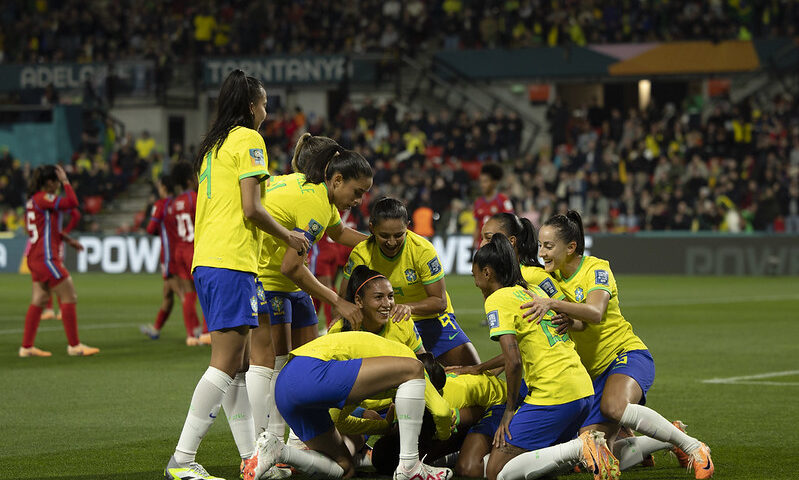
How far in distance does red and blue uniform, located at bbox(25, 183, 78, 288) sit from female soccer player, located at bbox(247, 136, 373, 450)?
5.81 meters

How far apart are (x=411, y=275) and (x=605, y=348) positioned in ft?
4.44

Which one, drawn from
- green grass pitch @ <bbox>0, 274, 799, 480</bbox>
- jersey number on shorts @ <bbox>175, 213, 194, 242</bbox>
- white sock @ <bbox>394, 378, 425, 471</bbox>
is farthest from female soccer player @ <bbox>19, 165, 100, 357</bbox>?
white sock @ <bbox>394, 378, 425, 471</bbox>

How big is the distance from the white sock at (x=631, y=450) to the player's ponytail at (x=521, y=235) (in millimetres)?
1286

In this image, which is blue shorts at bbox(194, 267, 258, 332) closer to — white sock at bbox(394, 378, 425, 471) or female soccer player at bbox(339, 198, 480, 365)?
white sock at bbox(394, 378, 425, 471)

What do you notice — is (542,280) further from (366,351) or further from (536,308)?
(366,351)

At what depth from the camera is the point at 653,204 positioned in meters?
27.7

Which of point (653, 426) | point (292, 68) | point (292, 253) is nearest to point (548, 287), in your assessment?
point (653, 426)

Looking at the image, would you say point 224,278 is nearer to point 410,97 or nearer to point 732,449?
point 732,449

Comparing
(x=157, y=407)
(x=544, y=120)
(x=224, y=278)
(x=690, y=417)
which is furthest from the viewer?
(x=544, y=120)

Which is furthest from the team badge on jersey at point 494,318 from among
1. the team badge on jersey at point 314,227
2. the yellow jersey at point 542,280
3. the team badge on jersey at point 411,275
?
the team badge on jersey at point 411,275

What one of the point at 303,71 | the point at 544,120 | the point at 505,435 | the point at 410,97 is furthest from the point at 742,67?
the point at 505,435

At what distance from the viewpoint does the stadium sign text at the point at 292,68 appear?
1438 inches

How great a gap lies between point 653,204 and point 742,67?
7.90m

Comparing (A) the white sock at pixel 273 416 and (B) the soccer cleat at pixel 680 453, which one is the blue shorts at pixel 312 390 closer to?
(A) the white sock at pixel 273 416
